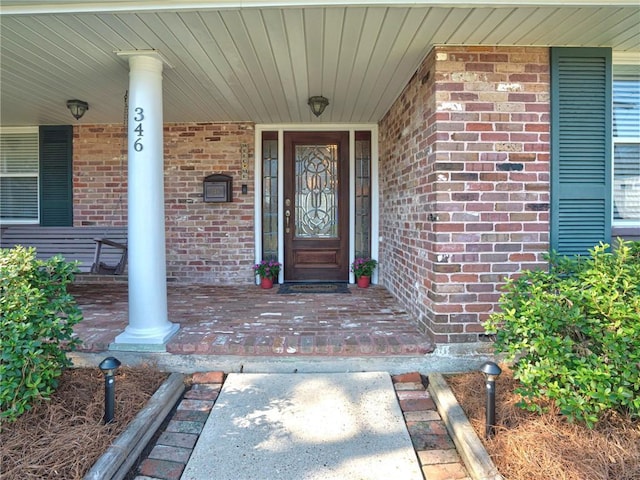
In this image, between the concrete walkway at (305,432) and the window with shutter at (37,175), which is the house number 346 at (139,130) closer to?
the concrete walkway at (305,432)

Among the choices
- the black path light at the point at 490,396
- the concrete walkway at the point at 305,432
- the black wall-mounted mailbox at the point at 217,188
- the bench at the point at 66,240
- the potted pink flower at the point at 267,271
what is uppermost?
the black wall-mounted mailbox at the point at 217,188

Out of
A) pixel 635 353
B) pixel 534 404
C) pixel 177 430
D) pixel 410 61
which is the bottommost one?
pixel 177 430

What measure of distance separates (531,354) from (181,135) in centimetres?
447

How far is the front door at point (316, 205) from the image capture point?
4.89 m

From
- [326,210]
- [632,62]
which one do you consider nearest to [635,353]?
[632,62]

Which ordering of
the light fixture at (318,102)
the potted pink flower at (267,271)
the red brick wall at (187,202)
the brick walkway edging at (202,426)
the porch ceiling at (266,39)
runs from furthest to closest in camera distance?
the red brick wall at (187,202), the potted pink flower at (267,271), the light fixture at (318,102), the porch ceiling at (266,39), the brick walkway edging at (202,426)

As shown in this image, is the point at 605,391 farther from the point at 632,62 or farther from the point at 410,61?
the point at 632,62

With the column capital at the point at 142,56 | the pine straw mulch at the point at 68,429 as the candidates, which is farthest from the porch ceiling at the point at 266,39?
the pine straw mulch at the point at 68,429

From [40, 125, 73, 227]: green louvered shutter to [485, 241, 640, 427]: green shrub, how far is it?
5154 millimetres

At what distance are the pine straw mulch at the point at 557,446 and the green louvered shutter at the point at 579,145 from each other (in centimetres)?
132

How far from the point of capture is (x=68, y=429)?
1.81 m

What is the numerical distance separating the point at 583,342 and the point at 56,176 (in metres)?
5.74

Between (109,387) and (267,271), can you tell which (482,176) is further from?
(267,271)

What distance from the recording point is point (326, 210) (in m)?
4.94
